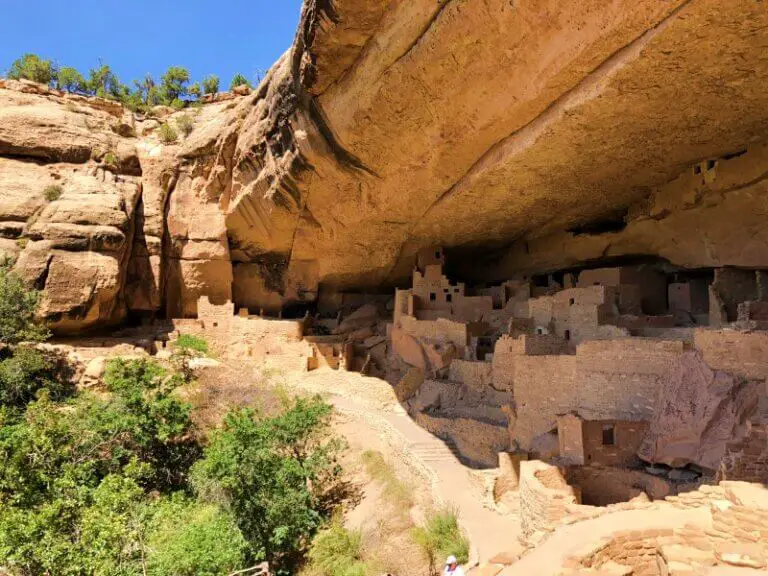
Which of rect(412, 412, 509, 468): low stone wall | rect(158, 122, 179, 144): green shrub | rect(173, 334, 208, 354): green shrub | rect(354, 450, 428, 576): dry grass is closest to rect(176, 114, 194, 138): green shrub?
rect(158, 122, 179, 144): green shrub

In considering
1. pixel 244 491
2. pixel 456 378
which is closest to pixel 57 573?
pixel 244 491

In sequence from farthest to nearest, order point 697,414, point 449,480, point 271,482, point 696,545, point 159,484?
point 159,484
point 271,482
point 449,480
point 697,414
point 696,545

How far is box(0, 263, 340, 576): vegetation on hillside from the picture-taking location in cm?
848

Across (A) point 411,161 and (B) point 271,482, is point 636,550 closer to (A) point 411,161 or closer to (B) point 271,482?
(B) point 271,482

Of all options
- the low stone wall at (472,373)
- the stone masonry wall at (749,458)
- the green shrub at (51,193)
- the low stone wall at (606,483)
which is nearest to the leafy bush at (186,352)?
the green shrub at (51,193)

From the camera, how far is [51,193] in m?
18.6

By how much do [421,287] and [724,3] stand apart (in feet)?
43.1

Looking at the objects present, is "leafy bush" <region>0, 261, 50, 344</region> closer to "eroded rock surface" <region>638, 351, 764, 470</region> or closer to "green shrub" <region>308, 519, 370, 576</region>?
"green shrub" <region>308, 519, 370, 576</region>

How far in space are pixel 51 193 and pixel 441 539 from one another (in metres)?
17.2

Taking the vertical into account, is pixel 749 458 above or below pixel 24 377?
below

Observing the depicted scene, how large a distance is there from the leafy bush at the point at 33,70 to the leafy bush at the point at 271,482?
902 inches

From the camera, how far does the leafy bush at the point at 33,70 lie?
26516mm

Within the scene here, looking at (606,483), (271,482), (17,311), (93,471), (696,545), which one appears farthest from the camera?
(17,311)

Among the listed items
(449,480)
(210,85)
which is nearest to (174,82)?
(210,85)
